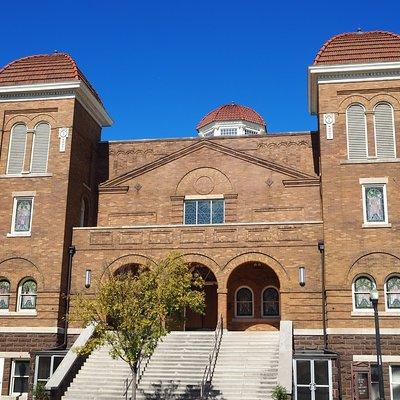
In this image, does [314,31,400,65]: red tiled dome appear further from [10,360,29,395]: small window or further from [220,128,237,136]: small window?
[10,360,29,395]: small window

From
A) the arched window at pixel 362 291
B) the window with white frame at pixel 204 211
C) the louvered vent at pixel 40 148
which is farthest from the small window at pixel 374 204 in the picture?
the louvered vent at pixel 40 148

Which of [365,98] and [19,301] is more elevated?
[365,98]

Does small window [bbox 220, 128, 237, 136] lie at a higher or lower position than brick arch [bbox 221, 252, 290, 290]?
higher

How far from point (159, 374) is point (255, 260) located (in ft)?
20.2

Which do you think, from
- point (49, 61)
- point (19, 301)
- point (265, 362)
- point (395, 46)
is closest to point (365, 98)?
point (395, 46)

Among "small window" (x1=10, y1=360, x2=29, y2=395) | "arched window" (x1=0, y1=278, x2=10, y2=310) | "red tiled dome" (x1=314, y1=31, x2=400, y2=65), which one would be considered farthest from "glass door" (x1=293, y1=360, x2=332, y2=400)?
"red tiled dome" (x1=314, y1=31, x2=400, y2=65)

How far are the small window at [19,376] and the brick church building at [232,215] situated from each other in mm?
55

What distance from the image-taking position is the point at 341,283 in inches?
931

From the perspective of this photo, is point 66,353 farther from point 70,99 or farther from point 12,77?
point 12,77

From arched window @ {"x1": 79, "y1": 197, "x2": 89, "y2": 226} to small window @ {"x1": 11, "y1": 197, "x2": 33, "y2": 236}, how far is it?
2413mm

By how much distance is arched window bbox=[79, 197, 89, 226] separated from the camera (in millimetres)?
→ 28447

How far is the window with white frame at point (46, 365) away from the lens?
2319cm

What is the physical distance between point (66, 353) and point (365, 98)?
1547cm

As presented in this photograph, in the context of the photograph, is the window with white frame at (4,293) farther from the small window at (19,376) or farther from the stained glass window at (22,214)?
the small window at (19,376)
